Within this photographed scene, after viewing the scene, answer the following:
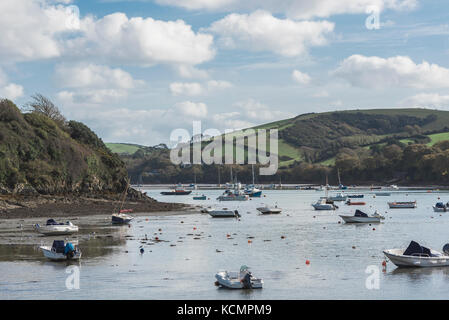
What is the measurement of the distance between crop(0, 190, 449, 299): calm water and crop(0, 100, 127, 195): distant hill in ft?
134

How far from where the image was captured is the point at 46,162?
116 metres

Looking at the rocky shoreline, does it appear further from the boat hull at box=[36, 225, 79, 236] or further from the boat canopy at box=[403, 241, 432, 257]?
the boat canopy at box=[403, 241, 432, 257]

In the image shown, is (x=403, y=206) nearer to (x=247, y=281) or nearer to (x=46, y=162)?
(x=46, y=162)

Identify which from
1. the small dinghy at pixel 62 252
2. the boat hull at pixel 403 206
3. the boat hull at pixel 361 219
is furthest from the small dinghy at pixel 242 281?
the boat hull at pixel 403 206

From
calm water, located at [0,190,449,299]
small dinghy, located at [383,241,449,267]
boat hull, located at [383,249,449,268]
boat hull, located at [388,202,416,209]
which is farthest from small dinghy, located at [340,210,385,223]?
boat hull, located at [388,202,416,209]

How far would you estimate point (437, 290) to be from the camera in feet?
111

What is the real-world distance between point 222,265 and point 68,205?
65528 mm

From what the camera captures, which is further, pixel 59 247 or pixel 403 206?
pixel 403 206

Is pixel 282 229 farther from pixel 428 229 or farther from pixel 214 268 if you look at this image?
pixel 214 268

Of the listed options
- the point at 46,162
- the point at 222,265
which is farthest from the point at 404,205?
the point at 222,265

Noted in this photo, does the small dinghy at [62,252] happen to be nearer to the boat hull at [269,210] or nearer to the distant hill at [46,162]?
the distant hill at [46,162]

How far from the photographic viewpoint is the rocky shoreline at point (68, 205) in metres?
90.5
